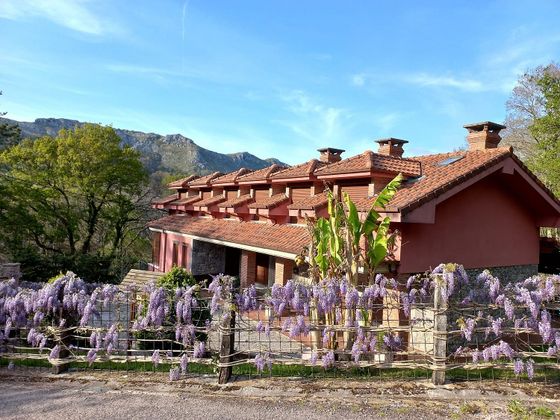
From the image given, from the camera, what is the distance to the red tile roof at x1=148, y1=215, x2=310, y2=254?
11047 mm

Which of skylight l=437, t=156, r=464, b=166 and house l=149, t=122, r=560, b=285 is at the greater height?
skylight l=437, t=156, r=464, b=166

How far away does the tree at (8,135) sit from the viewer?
23.0 m

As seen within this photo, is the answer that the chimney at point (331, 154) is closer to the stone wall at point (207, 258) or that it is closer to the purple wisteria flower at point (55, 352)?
the stone wall at point (207, 258)

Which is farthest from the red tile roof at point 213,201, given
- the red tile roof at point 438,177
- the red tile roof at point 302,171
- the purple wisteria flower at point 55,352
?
the purple wisteria flower at point 55,352

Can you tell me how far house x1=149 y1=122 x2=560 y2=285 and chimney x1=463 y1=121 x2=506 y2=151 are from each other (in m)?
0.03

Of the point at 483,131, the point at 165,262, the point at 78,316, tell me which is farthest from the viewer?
the point at 165,262

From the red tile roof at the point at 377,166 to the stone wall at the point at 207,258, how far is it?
7832 mm

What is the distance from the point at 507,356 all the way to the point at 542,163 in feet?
53.1

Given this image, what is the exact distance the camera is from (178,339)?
605 cm

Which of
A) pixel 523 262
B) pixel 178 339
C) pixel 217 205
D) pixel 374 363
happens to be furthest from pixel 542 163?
pixel 178 339

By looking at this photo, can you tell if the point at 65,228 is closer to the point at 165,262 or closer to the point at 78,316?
the point at 165,262

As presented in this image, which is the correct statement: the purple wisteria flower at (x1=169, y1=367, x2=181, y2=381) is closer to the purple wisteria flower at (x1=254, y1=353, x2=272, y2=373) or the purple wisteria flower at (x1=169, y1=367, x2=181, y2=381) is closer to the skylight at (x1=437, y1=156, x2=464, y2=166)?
A: the purple wisteria flower at (x1=254, y1=353, x2=272, y2=373)

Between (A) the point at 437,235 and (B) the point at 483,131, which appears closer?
(A) the point at 437,235

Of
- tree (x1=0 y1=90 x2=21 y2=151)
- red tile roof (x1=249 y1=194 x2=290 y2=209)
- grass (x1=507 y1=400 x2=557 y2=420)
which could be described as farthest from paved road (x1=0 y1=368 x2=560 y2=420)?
tree (x1=0 y1=90 x2=21 y2=151)
